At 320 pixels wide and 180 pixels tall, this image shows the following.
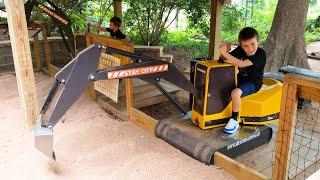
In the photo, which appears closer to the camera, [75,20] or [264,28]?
[75,20]

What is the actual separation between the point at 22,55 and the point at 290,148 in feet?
9.09

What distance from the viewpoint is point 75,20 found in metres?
8.43

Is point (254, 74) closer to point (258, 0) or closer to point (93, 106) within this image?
point (93, 106)

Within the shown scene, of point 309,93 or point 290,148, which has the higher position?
point 309,93

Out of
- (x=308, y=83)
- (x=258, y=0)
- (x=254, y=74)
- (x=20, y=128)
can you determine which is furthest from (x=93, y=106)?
(x=258, y=0)

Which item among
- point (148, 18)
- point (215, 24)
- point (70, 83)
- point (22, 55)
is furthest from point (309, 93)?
point (148, 18)

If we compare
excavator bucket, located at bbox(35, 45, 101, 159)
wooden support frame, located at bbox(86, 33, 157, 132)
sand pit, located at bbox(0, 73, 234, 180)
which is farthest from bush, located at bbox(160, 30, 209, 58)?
excavator bucket, located at bbox(35, 45, 101, 159)

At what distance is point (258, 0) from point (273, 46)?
374 inches

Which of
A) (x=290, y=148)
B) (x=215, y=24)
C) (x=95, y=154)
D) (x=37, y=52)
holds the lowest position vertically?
(x=95, y=154)

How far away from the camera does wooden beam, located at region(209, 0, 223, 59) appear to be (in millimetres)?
5021

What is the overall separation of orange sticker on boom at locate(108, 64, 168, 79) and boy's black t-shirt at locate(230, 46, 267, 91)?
0.91 metres

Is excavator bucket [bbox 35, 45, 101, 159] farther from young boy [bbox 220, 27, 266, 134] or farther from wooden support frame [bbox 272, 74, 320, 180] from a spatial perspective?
wooden support frame [bbox 272, 74, 320, 180]

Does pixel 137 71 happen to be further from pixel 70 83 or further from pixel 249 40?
pixel 249 40

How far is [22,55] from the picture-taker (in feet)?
11.7
